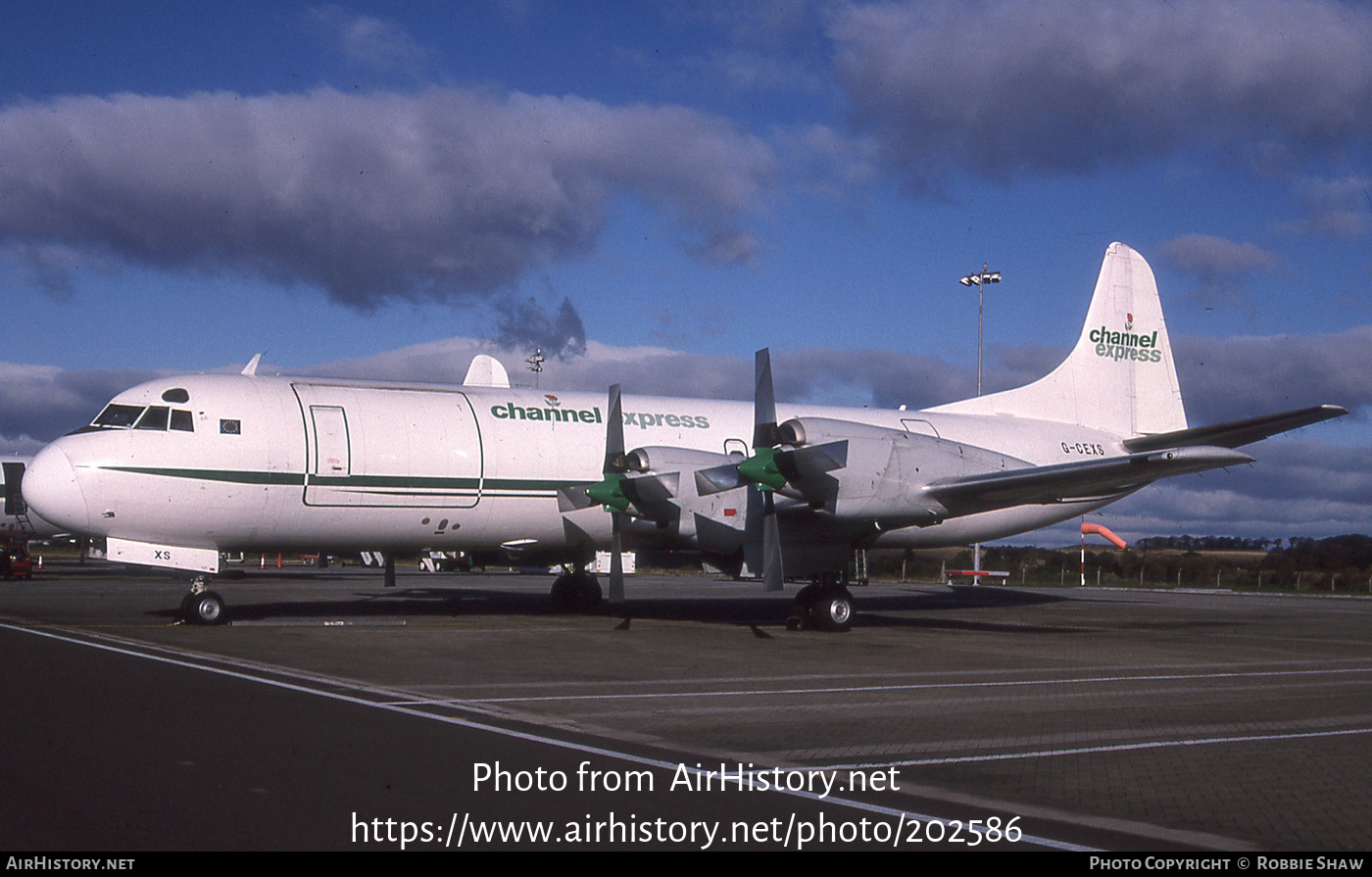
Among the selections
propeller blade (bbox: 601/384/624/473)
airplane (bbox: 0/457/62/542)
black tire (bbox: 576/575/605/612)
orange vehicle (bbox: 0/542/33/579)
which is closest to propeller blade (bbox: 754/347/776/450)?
propeller blade (bbox: 601/384/624/473)

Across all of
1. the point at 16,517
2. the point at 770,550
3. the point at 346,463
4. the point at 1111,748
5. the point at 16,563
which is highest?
the point at 346,463

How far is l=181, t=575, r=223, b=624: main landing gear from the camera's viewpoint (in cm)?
1789

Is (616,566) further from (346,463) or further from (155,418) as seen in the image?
(155,418)

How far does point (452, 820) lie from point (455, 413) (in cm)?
1388

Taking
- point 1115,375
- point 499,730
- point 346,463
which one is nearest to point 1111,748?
point 499,730

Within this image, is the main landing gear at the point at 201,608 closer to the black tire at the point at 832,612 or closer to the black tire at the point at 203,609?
the black tire at the point at 203,609

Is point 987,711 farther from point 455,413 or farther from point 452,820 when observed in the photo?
point 455,413

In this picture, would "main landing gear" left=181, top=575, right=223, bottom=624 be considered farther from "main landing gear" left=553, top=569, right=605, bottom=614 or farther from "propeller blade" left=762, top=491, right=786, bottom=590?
"propeller blade" left=762, top=491, right=786, bottom=590

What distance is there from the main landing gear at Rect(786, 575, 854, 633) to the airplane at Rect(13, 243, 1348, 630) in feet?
0.13

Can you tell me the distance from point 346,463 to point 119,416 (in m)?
3.46

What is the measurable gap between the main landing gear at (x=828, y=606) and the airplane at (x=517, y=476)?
4 centimetres

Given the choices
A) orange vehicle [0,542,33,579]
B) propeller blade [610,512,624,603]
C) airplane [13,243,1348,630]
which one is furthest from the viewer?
orange vehicle [0,542,33,579]

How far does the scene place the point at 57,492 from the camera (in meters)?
16.6

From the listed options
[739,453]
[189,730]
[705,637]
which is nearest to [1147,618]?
[739,453]
